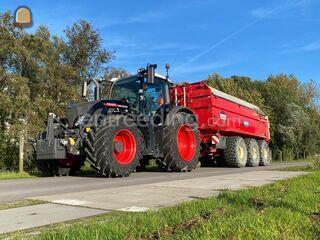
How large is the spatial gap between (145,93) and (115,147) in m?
3.15

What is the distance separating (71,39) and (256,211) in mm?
20554

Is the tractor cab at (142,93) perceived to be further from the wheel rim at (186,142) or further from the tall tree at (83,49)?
the tall tree at (83,49)

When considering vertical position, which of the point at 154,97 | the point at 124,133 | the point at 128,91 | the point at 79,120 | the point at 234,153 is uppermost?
the point at 128,91

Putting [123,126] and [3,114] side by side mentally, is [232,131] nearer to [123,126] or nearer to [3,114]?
[123,126]

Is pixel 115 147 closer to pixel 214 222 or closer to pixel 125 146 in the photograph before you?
pixel 125 146

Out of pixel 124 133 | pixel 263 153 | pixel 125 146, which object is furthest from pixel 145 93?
pixel 263 153

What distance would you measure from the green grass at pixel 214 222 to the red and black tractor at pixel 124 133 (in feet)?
19.1

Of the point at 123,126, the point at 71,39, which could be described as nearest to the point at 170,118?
the point at 123,126

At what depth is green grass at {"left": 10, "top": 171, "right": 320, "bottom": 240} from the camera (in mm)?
4523

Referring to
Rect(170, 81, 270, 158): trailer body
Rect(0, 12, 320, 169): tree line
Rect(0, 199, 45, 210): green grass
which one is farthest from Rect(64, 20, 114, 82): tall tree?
Rect(0, 199, 45, 210): green grass

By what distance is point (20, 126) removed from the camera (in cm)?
1725

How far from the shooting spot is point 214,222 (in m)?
5.01

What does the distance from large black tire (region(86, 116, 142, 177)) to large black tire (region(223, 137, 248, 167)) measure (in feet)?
22.1

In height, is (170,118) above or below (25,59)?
below
